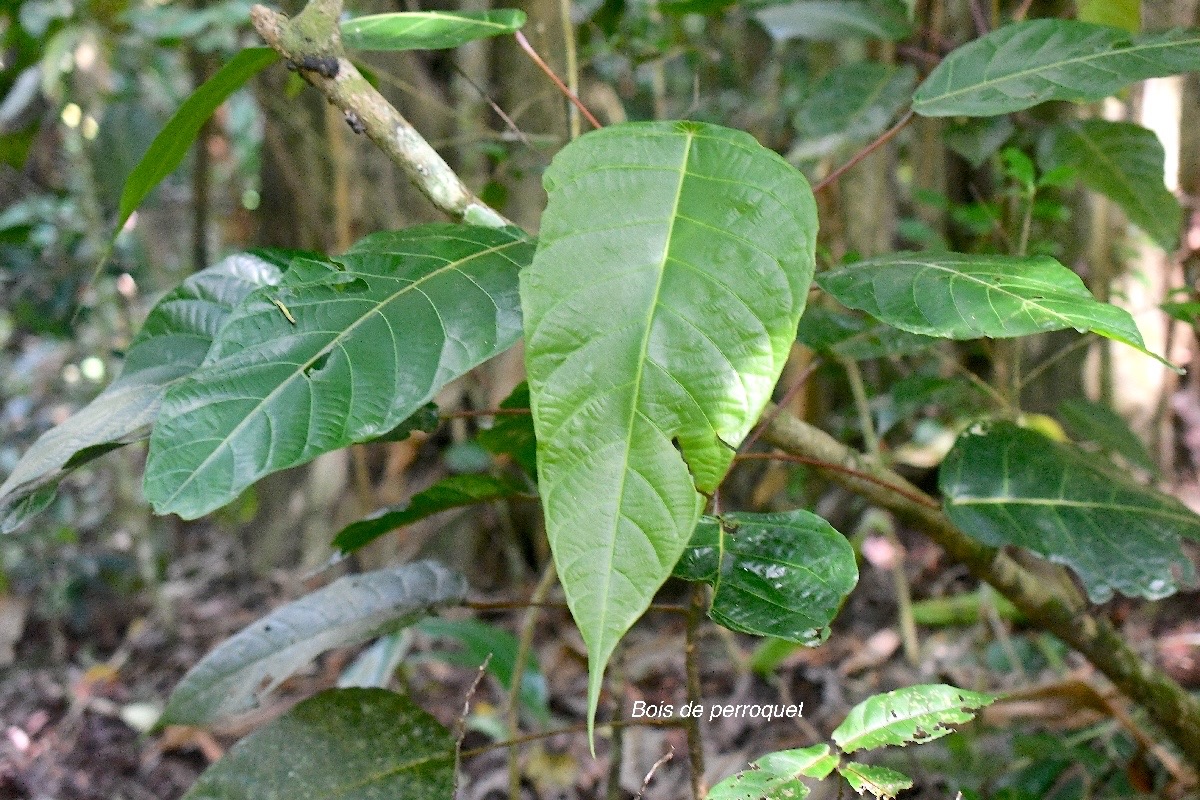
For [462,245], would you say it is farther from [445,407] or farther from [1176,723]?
[445,407]

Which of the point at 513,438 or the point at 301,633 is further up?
the point at 513,438

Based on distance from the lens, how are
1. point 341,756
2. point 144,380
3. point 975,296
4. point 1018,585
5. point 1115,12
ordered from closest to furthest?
point 975,296
point 144,380
point 341,756
point 1018,585
point 1115,12

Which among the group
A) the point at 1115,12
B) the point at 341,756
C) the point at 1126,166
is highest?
the point at 1115,12

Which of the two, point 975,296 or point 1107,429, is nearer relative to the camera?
point 975,296

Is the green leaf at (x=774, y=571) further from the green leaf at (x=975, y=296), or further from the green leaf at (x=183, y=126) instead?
the green leaf at (x=183, y=126)

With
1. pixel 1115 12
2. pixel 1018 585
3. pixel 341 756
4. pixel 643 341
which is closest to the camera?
pixel 643 341

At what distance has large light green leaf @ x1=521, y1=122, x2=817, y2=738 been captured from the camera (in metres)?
0.53

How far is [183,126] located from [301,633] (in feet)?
1.91

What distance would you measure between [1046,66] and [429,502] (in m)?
0.81

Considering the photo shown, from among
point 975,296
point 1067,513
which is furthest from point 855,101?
point 975,296

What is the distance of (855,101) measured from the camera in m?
1.58

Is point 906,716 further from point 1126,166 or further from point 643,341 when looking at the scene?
point 1126,166

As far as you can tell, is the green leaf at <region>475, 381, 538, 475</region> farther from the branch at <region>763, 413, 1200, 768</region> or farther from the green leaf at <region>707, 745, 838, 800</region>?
the green leaf at <region>707, 745, 838, 800</region>

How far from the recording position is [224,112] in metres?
3.43
